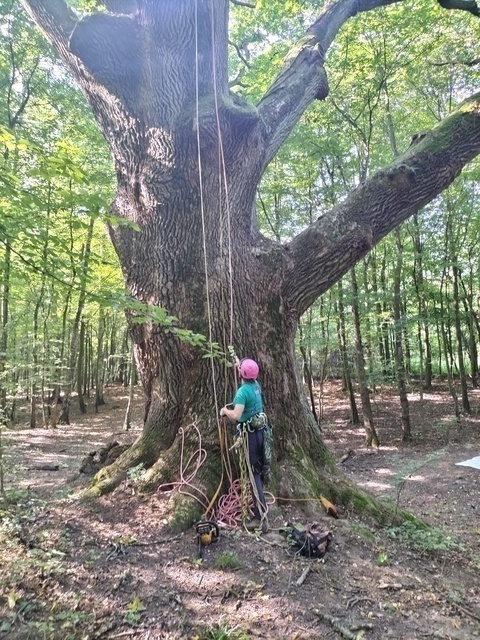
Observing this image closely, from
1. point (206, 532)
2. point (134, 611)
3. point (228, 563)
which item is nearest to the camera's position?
point (134, 611)

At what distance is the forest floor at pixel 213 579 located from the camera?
2.17m

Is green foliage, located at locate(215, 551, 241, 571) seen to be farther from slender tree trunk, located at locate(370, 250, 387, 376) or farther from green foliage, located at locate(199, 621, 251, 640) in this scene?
slender tree trunk, located at locate(370, 250, 387, 376)

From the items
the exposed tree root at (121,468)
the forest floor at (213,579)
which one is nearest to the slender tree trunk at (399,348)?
the forest floor at (213,579)

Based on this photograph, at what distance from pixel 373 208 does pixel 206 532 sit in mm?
3588

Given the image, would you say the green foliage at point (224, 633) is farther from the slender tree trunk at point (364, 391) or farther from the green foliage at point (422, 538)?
the slender tree trunk at point (364, 391)

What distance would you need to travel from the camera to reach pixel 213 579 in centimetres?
260

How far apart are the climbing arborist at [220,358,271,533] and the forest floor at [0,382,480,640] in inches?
7.9

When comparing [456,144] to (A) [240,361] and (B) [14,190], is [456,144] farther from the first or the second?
(B) [14,190]

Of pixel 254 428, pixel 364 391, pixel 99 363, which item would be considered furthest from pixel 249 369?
pixel 99 363

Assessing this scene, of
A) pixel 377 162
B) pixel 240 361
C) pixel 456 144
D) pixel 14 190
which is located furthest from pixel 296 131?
pixel 14 190

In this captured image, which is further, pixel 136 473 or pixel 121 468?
pixel 121 468

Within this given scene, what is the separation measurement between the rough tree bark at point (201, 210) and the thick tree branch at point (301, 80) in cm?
38

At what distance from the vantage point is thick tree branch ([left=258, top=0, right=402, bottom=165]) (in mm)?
4547

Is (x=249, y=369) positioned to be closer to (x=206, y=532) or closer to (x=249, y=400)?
(x=249, y=400)
